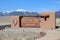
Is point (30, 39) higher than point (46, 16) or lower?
lower

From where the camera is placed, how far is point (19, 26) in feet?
105

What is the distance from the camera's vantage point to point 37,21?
30938mm

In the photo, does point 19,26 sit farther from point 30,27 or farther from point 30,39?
point 30,39

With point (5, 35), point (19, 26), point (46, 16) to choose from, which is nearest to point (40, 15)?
point (46, 16)

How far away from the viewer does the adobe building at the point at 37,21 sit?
29.7 metres

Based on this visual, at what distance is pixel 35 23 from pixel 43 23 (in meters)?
1.43

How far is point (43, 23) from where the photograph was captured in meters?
30.2

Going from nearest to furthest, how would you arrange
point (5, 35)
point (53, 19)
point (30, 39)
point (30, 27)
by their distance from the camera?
1. point (30, 39)
2. point (5, 35)
3. point (53, 19)
4. point (30, 27)

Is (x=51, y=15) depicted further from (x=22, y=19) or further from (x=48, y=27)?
(x=22, y=19)

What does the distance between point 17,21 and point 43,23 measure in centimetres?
425

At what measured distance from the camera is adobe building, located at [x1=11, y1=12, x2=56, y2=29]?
97.4 ft

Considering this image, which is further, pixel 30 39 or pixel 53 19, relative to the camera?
pixel 53 19

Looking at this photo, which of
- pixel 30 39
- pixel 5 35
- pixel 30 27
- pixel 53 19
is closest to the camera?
pixel 30 39

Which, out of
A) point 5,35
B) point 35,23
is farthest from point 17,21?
point 5,35
